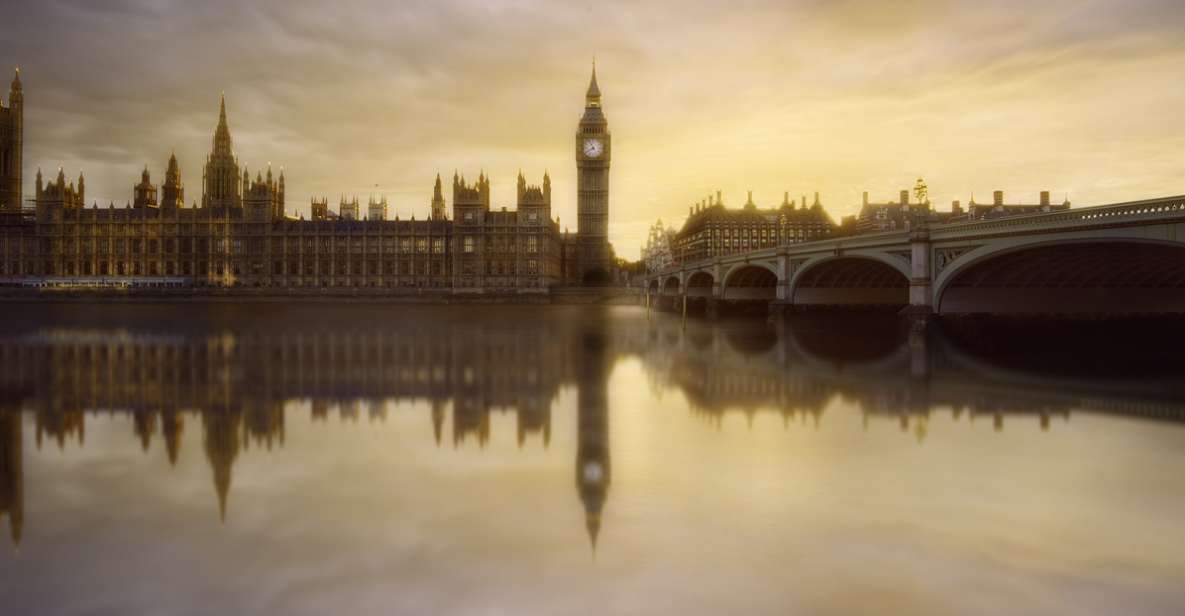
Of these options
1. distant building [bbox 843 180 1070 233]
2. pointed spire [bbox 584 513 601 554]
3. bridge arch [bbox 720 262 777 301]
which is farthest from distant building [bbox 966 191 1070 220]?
pointed spire [bbox 584 513 601 554]

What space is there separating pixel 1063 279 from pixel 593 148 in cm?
9425

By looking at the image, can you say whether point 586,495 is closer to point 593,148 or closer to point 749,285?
point 749,285

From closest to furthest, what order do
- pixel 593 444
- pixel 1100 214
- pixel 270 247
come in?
1. pixel 593 444
2. pixel 1100 214
3. pixel 270 247

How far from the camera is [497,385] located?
17.3 metres

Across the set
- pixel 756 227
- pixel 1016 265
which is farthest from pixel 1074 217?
pixel 756 227

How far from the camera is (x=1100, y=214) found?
1059 inches

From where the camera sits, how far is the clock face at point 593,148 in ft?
413

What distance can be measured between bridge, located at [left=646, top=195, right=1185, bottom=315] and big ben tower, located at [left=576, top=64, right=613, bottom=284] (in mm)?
68343

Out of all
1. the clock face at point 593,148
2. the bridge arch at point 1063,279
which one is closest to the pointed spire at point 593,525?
the bridge arch at point 1063,279

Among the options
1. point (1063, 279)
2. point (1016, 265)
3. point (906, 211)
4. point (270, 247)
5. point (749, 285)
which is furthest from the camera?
point (906, 211)

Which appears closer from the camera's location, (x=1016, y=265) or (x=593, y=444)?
(x=593, y=444)

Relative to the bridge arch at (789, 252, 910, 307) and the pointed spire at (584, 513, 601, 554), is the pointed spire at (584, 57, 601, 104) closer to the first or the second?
the bridge arch at (789, 252, 910, 307)

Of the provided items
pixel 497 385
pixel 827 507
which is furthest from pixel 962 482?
pixel 497 385

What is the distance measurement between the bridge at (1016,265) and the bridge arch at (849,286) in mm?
78
